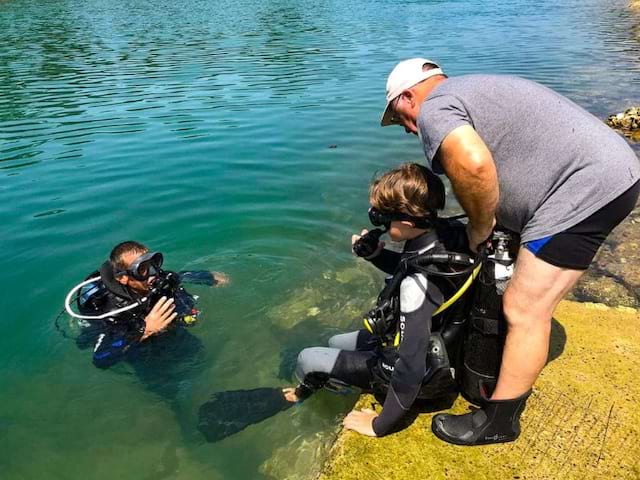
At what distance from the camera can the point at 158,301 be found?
4.50 m

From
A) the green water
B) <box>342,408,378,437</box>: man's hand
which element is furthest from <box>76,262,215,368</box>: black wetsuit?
<box>342,408,378,437</box>: man's hand

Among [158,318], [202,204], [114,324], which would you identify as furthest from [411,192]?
[202,204]

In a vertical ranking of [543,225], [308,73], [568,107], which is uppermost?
[568,107]

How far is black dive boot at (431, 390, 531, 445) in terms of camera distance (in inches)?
117

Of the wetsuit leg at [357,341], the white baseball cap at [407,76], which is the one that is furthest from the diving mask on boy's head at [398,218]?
the wetsuit leg at [357,341]

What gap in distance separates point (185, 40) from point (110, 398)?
2322 cm

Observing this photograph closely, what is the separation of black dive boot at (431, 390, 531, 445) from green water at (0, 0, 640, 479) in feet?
3.23

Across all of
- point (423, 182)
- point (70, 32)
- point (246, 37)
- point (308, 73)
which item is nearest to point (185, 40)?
point (246, 37)

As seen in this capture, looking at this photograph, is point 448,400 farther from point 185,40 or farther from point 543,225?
point 185,40

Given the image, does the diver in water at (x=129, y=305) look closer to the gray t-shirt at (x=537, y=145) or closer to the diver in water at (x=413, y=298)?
the diver in water at (x=413, y=298)

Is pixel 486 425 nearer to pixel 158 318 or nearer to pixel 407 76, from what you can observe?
pixel 407 76

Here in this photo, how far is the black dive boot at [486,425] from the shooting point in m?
2.97

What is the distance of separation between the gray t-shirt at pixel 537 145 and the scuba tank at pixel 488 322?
245mm

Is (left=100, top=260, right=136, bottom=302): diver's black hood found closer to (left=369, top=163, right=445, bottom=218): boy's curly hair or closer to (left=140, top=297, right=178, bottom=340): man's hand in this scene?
(left=140, top=297, right=178, bottom=340): man's hand
